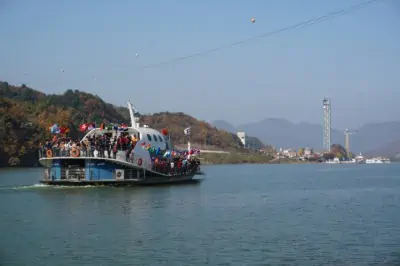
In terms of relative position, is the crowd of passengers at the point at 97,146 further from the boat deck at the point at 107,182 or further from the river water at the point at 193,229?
the river water at the point at 193,229

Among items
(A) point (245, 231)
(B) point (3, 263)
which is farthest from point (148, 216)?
(B) point (3, 263)

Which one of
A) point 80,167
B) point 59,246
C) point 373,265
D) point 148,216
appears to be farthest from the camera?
point 80,167

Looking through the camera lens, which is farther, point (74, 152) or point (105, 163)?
point (105, 163)

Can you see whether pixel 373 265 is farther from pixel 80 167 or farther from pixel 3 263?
pixel 80 167

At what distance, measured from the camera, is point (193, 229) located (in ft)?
96.4

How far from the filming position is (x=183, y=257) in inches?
910

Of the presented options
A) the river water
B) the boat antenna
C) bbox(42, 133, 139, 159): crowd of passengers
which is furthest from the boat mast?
the river water

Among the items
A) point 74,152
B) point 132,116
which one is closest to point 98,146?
point 74,152

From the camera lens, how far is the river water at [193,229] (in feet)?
76.0

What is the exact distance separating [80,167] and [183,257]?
91.0 ft

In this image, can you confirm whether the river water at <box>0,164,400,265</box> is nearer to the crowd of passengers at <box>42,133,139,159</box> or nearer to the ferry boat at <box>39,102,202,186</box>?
the ferry boat at <box>39,102,202,186</box>

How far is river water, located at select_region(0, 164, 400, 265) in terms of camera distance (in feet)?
76.0

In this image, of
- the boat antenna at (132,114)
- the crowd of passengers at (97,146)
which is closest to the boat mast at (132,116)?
the boat antenna at (132,114)

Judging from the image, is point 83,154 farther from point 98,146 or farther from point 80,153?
point 98,146
